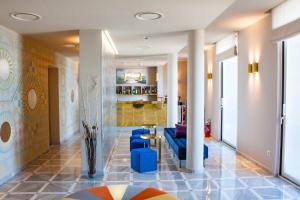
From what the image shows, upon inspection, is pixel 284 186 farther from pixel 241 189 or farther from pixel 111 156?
pixel 111 156

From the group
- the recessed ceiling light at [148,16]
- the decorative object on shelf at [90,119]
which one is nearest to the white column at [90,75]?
the decorative object on shelf at [90,119]

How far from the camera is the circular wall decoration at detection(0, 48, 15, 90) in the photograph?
4598mm

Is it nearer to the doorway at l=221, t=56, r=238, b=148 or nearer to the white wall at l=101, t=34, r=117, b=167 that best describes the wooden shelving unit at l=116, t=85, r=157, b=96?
the doorway at l=221, t=56, r=238, b=148

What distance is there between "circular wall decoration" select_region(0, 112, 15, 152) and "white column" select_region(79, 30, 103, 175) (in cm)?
130

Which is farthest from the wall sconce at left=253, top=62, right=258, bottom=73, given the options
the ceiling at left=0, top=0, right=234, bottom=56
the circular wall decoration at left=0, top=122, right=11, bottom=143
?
the circular wall decoration at left=0, top=122, right=11, bottom=143

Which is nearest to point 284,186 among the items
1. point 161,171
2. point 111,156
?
point 161,171

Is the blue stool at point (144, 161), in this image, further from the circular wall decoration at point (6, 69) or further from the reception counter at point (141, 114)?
the reception counter at point (141, 114)

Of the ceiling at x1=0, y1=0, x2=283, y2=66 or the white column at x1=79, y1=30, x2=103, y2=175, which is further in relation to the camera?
the white column at x1=79, y1=30, x2=103, y2=175

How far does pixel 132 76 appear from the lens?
1430cm

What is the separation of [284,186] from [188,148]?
69.9 inches

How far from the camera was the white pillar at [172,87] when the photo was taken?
355 inches

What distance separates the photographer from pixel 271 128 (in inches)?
198

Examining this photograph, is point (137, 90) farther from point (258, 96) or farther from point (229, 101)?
point (258, 96)

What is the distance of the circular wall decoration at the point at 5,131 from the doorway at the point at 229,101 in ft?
17.9
